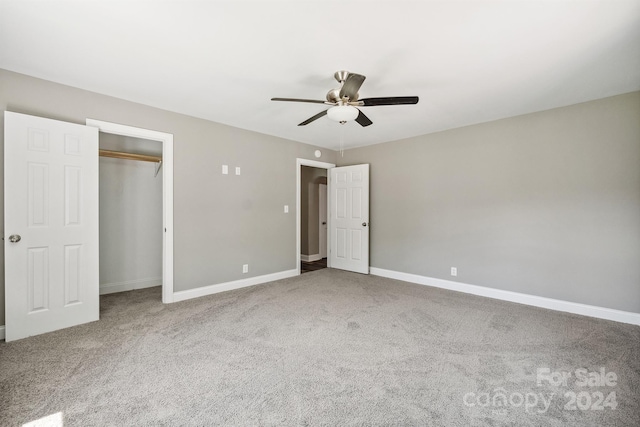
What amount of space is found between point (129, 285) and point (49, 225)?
1.70 m

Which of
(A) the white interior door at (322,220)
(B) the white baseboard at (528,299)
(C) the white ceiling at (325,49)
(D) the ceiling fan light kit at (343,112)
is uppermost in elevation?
(C) the white ceiling at (325,49)

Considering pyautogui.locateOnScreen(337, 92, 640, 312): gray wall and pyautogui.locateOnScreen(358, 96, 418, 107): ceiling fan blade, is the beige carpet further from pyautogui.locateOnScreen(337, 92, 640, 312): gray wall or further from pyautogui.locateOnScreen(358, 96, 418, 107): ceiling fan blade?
pyautogui.locateOnScreen(358, 96, 418, 107): ceiling fan blade

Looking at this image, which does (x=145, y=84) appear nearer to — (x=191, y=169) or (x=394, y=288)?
(x=191, y=169)

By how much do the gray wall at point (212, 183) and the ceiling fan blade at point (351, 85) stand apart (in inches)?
90.3

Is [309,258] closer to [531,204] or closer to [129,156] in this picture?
[129,156]

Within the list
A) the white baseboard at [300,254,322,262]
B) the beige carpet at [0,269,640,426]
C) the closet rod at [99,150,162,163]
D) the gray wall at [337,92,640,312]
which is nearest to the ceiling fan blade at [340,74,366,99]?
the beige carpet at [0,269,640,426]

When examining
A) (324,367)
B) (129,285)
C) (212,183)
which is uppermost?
(212,183)

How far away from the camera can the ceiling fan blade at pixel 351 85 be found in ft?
6.74

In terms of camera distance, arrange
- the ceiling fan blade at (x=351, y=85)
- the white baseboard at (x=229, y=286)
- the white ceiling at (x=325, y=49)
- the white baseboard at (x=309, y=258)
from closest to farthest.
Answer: the white ceiling at (x=325, y=49), the ceiling fan blade at (x=351, y=85), the white baseboard at (x=229, y=286), the white baseboard at (x=309, y=258)

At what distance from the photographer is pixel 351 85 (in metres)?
2.18

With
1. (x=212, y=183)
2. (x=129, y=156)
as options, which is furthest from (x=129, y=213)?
(x=212, y=183)

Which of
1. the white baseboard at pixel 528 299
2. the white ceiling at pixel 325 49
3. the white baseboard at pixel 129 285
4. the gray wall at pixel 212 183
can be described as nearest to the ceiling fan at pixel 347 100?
the white ceiling at pixel 325 49

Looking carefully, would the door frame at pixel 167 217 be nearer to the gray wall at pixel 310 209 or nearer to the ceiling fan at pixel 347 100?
the ceiling fan at pixel 347 100

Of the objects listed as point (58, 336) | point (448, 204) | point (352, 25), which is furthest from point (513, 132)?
point (58, 336)
